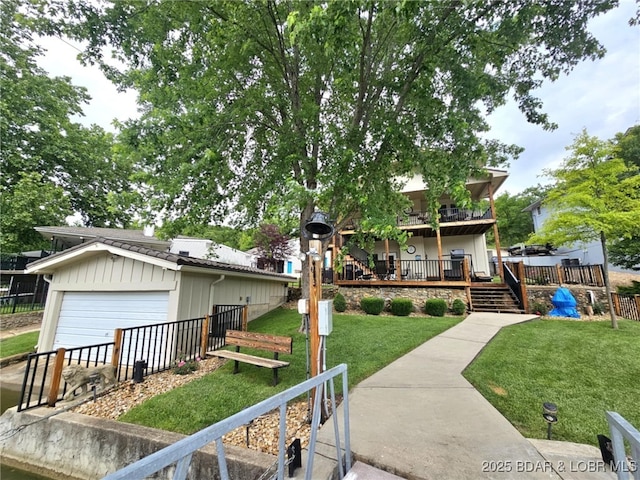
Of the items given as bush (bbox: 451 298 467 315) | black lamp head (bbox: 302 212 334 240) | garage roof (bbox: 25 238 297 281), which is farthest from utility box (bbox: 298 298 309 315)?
bush (bbox: 451 298 467 315)

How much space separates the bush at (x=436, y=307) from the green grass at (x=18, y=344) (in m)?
13.1

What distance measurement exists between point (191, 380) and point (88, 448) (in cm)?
161

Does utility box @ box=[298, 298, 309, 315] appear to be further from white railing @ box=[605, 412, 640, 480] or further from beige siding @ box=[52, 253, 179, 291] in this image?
beige siding @ box=[52, 253, 179, 291]

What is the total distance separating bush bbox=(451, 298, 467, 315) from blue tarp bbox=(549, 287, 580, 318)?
9.70 ft

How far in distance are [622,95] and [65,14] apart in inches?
553

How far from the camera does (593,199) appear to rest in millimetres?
7953

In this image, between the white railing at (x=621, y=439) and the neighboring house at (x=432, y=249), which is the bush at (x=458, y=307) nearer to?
the neighboring house at (x=432, y=249)

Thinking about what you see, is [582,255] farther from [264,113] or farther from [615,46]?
[264,113]

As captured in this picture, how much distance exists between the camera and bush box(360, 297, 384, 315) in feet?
34.5

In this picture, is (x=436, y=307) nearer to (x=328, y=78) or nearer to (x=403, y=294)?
(x=403, y=294)

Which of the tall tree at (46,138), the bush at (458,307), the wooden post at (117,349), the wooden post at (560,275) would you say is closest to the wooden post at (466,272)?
the bush at (458,307)

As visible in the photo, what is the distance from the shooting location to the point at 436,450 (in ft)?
8.84

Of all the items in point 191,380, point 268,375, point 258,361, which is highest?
point 258,361

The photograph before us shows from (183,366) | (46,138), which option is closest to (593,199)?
(183,366)
